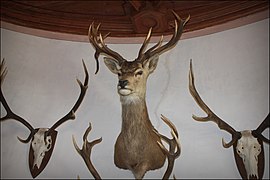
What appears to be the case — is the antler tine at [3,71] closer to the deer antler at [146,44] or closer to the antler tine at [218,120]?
the deer antler at [146,44]

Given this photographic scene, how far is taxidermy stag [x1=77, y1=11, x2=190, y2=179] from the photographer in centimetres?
176

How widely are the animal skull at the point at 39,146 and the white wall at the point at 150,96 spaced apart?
8 cm

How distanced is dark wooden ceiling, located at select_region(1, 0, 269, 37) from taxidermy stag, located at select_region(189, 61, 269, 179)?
0.48m

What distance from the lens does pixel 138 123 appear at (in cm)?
180

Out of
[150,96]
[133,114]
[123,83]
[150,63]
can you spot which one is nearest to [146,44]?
[150,63]

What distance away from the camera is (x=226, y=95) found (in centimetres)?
205

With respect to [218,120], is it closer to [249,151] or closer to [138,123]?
[249,151]

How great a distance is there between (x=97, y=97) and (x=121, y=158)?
1.79ft

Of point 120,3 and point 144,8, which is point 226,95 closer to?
point 144,8

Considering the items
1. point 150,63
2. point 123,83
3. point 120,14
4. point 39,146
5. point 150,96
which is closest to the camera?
point 123,83

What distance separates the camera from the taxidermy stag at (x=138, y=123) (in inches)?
69.1

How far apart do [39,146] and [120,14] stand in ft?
2.91

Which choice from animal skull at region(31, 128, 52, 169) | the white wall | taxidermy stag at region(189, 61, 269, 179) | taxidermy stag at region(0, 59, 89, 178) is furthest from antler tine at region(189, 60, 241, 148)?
animal skull at region(31, 128, 52, 169)

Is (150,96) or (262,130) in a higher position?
(150,96)
